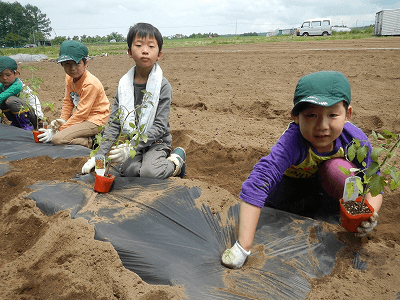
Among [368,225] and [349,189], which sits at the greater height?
[349,189]

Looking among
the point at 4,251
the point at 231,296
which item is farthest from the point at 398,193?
the point at 4,251

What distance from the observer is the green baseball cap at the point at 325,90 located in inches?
56.6

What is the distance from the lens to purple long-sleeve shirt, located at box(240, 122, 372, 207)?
154cm

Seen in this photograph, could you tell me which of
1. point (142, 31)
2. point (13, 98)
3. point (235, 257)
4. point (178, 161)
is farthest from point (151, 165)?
point (13, 98)

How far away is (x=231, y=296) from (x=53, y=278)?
821 mm

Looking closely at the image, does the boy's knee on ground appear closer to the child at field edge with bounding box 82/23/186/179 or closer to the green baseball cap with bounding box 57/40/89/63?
the child at field edge with bounding box 82/23/186/179

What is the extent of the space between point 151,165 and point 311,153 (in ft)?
3.95

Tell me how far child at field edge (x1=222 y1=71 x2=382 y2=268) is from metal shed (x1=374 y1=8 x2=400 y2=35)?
19354mm

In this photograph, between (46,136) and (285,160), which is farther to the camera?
(46,136)

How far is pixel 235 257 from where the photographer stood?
4.55 feet

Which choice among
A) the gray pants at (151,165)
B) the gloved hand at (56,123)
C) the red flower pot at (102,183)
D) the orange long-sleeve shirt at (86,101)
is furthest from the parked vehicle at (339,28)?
the red flower pot at (102,183)

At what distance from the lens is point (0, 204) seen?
2055mm

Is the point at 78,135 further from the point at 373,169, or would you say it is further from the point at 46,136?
the point at 373,169

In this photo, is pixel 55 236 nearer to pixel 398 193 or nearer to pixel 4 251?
pixel 4 251
